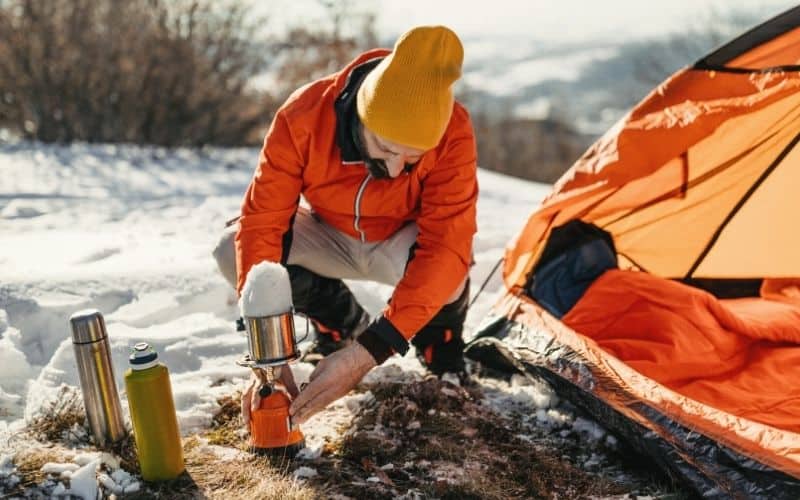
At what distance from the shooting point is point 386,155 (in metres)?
2.07

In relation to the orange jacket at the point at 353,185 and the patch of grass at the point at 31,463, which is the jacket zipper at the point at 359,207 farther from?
the patch of grass at the point at 31,463

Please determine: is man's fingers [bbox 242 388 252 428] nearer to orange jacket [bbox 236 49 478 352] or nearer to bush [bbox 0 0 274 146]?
orange jacket [bbox 236 49 478 352]

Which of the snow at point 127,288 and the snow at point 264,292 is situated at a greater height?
the snow at point 264,292

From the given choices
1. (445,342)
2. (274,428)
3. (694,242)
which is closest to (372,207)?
(445,342)

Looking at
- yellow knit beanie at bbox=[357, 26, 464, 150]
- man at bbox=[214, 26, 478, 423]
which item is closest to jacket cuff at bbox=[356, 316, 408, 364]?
man at bbox=[214, 26, 478, 423]

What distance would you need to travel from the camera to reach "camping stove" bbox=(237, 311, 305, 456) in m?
1.87

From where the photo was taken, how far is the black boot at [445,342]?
2.57m

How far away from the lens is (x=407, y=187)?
2332mm

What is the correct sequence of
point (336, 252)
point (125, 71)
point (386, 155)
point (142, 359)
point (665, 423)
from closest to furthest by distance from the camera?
point (142, 359) < point (665, 423) < point (386, 155) < point (336, 252) < point (125, 71)

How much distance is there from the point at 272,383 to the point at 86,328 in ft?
1.64

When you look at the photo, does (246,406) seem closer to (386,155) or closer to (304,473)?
(304,473)

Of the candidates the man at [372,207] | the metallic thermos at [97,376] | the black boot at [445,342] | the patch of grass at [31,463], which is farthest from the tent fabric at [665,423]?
the patch of grass at [31,463]

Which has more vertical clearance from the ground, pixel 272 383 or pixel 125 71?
pixel 125 71

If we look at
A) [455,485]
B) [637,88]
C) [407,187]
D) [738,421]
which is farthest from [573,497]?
[637,88]
